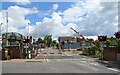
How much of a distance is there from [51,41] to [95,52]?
119 meters

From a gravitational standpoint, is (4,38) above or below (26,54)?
above

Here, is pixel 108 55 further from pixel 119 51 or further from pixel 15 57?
pixel 15 57

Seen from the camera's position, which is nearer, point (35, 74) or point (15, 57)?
point (35, 74)

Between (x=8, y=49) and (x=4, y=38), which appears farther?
(x=4, y=38)

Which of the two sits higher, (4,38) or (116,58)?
(4,38)

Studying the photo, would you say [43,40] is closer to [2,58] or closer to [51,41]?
[51,41]

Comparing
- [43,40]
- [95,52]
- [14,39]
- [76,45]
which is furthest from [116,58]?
Result: [43,40]

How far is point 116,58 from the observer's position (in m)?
24.9

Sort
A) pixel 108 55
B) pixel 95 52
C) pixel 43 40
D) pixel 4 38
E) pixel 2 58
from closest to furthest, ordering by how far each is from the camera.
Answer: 1. pixel 108 55
2. pixel 2 58
3. pixel 4 38
4. pixel 95 52
5. pixel 43 40

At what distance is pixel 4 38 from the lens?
34438 mm

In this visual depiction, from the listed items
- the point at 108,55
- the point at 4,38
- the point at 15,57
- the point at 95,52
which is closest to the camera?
the point at 108,55

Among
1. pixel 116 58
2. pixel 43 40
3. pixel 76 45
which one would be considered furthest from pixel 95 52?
pixel 43 40

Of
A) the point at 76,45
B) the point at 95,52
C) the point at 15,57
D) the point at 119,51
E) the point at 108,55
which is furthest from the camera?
the point at 76,45

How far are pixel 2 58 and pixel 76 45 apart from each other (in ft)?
302
